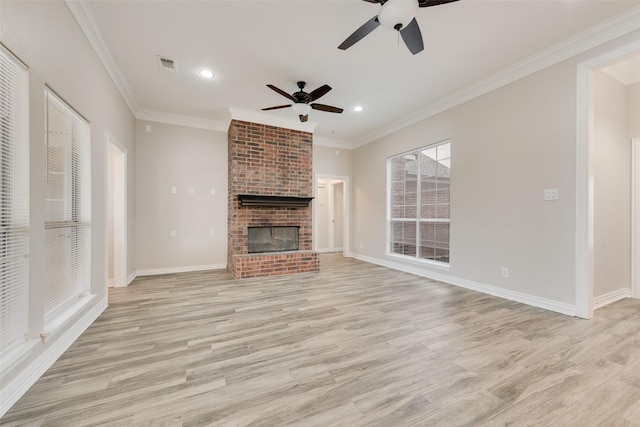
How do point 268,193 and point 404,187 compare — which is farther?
point 404,187

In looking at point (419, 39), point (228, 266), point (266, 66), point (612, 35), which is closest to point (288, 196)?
point (228, 266)

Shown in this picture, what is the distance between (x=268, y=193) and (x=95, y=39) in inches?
118

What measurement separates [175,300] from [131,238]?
1798 millimetres

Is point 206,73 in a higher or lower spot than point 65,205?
higher

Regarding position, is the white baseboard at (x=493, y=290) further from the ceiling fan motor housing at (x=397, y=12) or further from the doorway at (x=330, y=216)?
the ceiling fan motor housing at (x=397, y=12)

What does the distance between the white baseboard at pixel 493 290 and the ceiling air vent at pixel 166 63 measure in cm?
489

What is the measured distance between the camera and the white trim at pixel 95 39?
221 centimetres

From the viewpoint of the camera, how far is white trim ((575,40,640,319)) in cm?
265

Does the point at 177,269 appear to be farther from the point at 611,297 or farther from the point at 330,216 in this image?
the point at 611,297

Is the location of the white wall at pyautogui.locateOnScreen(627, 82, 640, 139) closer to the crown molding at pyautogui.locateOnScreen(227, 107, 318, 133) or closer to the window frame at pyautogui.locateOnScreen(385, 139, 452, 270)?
the window frame at pyautogui.locateOnScreen(385, 139, 452, 270)

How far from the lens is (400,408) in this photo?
4.79ft

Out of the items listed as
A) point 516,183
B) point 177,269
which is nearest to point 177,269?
point 177,269

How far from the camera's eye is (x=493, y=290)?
11.5 feet

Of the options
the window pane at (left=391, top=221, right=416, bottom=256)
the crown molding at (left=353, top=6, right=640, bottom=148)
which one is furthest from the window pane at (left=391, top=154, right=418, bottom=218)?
the crown molding at (left=353, top=6, right=640, bottom=148)
